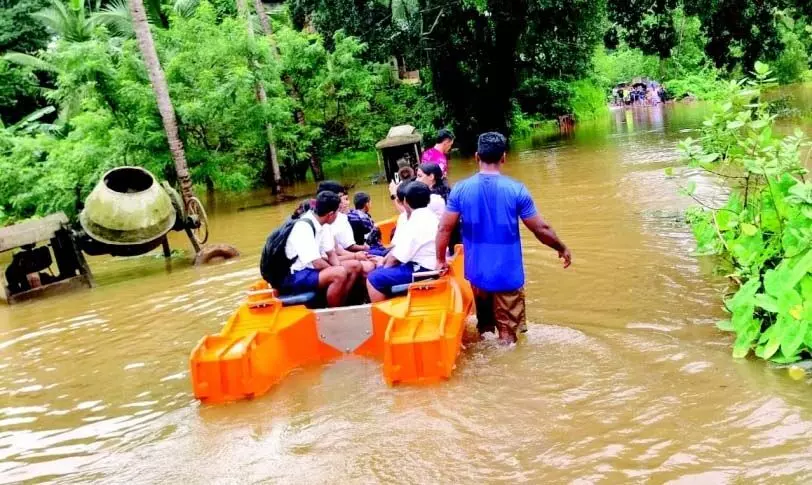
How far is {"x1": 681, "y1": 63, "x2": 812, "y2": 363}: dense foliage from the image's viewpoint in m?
4.86

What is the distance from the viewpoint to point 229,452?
4547 mm

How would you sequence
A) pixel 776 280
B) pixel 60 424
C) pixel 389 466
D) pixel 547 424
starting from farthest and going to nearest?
pixel 60 424 < pixel 776 280 < pixel 547 424 < pixel 389 466

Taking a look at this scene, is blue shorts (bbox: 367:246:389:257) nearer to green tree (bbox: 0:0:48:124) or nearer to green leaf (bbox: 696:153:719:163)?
green leaf (bbox: 696:153:719:163)

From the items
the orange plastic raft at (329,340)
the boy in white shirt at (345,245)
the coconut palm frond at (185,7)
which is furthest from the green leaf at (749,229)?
the coconut palm frond at (185,7)

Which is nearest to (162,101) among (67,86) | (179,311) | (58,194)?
(67,86)

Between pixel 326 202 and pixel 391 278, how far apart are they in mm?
877

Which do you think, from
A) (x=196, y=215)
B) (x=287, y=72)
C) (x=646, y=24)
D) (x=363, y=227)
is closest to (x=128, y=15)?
(x=287, y=72)

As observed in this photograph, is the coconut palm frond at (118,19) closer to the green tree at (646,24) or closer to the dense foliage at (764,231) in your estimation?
the green tree at (646,24)

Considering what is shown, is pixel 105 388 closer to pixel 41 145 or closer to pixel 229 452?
pixel 229 452

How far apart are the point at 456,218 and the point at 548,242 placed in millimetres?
726

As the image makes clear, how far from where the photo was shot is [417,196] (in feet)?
20.8

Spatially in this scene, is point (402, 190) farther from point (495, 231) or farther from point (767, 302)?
point (767, 302)

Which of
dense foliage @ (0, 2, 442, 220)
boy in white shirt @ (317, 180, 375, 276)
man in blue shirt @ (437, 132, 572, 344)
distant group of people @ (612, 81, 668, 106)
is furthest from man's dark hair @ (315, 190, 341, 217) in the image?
distant group of people @ (612, 81, 668, 106)

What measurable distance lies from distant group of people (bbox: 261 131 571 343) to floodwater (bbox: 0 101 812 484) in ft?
1.65
